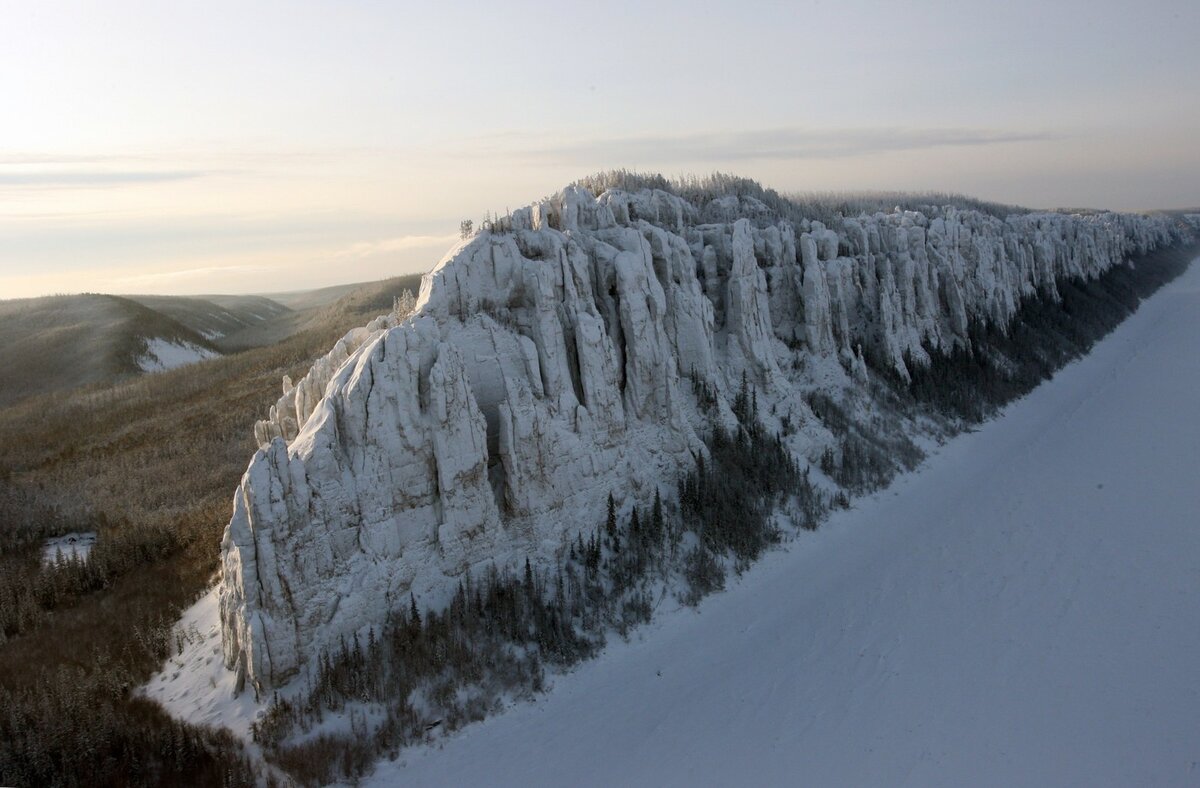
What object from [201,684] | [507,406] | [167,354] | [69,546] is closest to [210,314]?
[167,354]

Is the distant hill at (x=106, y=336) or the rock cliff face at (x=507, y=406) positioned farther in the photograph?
the distant hill at (x=106, y=336)

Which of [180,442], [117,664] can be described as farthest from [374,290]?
[117,664]

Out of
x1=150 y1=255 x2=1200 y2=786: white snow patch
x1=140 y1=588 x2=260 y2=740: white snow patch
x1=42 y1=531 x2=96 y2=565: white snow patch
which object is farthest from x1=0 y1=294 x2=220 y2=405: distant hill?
x1=150 y1=255 x2=1200 y2=786: white snow patch

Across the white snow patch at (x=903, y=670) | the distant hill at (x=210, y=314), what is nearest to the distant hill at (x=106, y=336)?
the distant hill at (x=210, y=314)

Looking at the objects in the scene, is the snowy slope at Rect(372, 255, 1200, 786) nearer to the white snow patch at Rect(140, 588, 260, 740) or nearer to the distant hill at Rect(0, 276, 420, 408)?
the white snow patch at Rect(140, 588, 260, 740)

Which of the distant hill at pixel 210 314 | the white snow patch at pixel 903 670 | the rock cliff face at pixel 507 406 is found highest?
the distant hill at pixel 210 314

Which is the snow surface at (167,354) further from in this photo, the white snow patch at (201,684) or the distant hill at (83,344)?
the white snow patch at (201,684)

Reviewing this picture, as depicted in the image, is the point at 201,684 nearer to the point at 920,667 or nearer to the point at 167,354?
the point at 920,667
